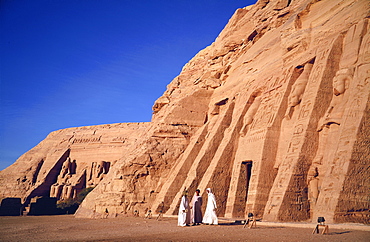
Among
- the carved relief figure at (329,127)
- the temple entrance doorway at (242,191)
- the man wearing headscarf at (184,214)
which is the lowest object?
the man wearing headscarf at (184,214)

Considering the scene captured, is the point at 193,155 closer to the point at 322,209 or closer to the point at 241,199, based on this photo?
the point at 241,199

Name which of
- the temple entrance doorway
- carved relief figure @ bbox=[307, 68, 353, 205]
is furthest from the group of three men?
carved relief figure @ bbox=[307, 68, 353, 205]

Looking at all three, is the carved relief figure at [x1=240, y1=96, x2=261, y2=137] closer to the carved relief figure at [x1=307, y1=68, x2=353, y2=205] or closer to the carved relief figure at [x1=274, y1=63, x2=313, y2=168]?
the carved relief figure at [x1=274, y1=63, x2=313, y2=168]

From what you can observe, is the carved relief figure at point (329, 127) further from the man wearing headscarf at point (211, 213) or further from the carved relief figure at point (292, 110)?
the man wearing headscarf at point (211, 213)

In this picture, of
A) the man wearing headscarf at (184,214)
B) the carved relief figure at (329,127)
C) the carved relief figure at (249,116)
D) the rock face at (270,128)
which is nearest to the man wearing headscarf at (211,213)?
the man wearing headscarf at (184,214)

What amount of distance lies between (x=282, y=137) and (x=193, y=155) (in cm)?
599

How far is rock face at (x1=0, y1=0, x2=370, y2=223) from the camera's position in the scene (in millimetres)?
9281

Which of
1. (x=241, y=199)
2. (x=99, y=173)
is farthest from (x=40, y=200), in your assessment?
(x=241, y=199)

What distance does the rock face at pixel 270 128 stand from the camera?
928 centimetres

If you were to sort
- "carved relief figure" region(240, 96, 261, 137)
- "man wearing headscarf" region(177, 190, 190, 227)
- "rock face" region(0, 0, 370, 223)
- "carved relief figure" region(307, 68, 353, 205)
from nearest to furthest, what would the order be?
1. "rock face" region(0, 0, 370, 223)
2. "carved relief figure" region(307, 68, 353, 205)
3. "man wearing headscarf" region(177, 190, 190, 227)
4. "carved relief figure" region(240, 96, 261, 137)

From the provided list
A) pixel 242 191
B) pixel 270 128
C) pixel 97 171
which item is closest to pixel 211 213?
pixel 242 191

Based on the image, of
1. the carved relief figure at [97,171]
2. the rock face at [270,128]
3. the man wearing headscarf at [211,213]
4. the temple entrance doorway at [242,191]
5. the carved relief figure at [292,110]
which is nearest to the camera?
the rock face at [270,128]

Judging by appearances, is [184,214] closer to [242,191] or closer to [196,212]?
[196,212]

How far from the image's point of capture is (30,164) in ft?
141
